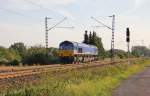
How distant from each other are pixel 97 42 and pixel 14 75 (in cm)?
7469

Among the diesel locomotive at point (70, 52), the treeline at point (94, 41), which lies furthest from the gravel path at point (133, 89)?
the treeline at point (94, 41)

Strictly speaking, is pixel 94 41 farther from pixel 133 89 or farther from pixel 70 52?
pixel 133 89

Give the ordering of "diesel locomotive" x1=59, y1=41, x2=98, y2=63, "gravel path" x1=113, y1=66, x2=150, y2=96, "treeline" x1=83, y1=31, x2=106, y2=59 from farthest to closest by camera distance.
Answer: "treeline" x1=83, y1=31, x2=106, y2=59
"diesel locomotive" x1=59, y1=41, x2=98, y2=63
"gravel path" x1=113, y1=66, x2=150, y2=96

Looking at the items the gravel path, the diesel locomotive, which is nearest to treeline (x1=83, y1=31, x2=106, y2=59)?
the diesel locomotive

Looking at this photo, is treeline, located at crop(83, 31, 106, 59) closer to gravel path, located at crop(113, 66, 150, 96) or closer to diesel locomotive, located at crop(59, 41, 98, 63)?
diesel locomotive, located at crop(59, 41, 98, 63)

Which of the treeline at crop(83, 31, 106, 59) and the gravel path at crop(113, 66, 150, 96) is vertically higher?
the treeline at crop(83, 31, 106, 59)

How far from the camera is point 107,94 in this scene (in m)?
21.6

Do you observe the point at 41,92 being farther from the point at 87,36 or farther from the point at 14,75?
the point at 87,36

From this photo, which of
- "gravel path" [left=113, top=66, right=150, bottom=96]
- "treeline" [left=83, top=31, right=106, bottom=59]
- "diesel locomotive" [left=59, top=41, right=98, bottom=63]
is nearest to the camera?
"gravel path" [left=113, top=66, right=150, bottom=96]

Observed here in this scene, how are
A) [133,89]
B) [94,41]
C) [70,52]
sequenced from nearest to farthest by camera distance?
[133,89] < [70,52] < [94,41]

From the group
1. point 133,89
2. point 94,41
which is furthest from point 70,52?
point 94,41

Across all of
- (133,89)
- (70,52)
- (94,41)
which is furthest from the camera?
(94,41)

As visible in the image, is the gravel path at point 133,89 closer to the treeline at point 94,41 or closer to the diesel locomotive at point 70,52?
the diesel locomotive at point 70,52

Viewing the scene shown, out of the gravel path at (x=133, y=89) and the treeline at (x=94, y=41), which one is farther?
the treeline at (x=94, y=41)
